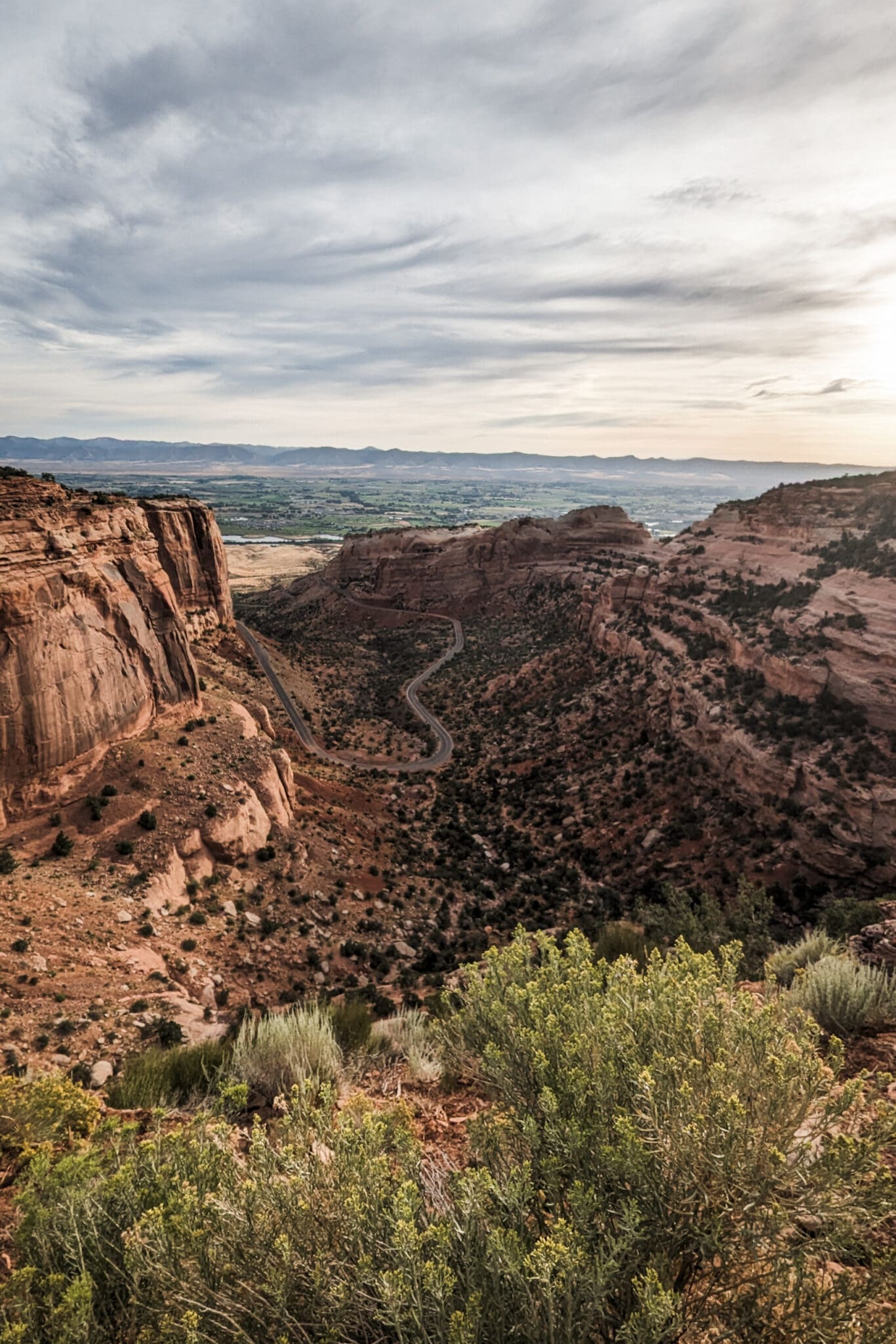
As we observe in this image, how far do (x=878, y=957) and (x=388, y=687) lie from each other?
2468 inches

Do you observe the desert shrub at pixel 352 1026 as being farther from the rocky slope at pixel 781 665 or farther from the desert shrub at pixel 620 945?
the rocky slope at pixel 781 665

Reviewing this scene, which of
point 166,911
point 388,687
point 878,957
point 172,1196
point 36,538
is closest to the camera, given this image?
point 172,1196

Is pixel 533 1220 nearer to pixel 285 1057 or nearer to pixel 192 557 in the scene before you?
pixel 285 1057

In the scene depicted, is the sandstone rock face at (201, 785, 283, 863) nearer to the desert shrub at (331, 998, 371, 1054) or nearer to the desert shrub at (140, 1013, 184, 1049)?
the desert shrub at (140, 1013, 184, 1049)

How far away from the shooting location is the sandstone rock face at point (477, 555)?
→ 303 ft

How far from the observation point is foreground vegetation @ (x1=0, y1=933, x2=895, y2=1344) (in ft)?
13.6

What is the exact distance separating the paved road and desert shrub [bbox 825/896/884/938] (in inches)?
1302

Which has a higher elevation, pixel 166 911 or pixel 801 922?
pixel 166 911

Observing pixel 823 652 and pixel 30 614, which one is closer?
pixel 30 614

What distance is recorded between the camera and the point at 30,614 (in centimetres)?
2180

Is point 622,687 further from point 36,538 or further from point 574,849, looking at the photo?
point 36,538

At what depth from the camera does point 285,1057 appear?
9.66 m

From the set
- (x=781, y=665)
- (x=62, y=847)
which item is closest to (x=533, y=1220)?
(x=62, y=847)

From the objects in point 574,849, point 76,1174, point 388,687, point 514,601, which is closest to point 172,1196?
point 76,1174
